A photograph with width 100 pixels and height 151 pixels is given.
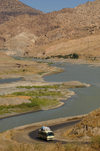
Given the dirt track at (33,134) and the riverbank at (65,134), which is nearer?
the riverbank at (65,134)

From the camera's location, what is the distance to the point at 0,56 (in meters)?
172

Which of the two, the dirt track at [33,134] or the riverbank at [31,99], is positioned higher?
the dirt track at [33,134]

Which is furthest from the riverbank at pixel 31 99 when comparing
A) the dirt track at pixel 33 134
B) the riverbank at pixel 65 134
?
the riverbank at pixel 65 134

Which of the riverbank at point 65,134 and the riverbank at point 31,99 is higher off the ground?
the riverbank at point 65,134

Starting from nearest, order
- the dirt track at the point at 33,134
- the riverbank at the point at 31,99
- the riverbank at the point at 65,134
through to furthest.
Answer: the riverbank at the point at 65,134 < the dirt track at the point at 33,134 < the riverbank at the point at 31,99

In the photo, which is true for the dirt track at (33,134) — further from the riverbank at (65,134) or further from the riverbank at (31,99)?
the riverbank at (31,99)

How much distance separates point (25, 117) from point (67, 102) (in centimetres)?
1268

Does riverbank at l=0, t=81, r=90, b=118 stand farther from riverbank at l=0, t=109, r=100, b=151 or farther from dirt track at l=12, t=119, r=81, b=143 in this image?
riverbank at l=0, t=109, r=100, b=151

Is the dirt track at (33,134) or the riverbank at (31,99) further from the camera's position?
the riverbank at (31,99)

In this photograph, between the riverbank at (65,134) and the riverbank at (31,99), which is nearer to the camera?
the riverbank at (65,134)

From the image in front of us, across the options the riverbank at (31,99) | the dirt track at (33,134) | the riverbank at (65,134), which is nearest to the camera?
the riverbank at (65,134)

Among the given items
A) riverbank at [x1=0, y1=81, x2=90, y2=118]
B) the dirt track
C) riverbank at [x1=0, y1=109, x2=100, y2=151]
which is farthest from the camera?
riverbank at [x1=0, y1=81, x2=90, y2=118]

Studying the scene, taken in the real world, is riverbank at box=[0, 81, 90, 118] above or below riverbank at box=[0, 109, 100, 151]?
below

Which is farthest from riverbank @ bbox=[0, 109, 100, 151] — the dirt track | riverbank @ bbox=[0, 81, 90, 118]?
riverbank @ bbox=[0, 81, 90, 118]
